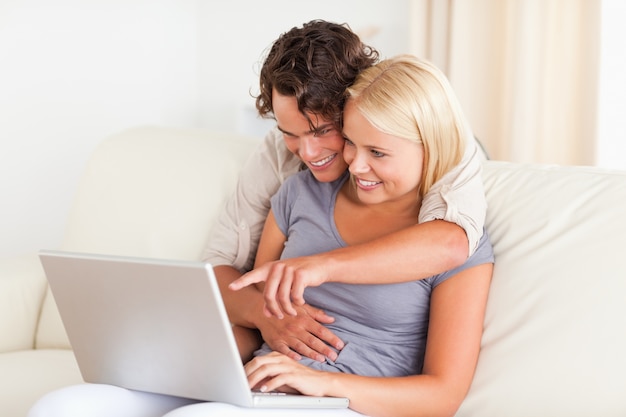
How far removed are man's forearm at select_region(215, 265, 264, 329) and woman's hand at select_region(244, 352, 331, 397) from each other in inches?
10.8

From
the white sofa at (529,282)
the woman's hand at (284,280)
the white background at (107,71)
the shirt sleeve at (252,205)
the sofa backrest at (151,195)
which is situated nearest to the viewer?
the woman's hand at (284,280)

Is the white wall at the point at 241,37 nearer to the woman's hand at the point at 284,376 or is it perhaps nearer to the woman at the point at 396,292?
the woman at the point at 396,292

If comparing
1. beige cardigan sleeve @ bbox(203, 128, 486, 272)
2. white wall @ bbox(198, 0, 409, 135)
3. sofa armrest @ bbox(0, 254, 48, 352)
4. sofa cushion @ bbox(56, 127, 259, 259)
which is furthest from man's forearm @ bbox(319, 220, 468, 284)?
white wall @ bbox(198, 0, 409, 135)

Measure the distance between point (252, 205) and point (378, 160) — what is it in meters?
0.43

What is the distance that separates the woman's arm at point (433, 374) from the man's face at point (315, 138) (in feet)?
1.03

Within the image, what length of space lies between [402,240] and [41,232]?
2275 mm

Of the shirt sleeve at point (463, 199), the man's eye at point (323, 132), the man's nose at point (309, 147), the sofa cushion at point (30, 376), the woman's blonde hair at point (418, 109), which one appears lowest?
the sofa cushion at point (30, 376)

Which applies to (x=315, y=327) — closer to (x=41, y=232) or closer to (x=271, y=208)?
(x=271, y=208)

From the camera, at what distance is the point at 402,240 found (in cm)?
144

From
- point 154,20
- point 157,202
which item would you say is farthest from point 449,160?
point 154,20

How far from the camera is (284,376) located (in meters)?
1.37

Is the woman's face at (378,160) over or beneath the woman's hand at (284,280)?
over

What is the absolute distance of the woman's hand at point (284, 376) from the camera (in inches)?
53.6

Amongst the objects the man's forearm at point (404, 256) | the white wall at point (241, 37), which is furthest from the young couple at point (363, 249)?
the white wall at point (241, 37)
